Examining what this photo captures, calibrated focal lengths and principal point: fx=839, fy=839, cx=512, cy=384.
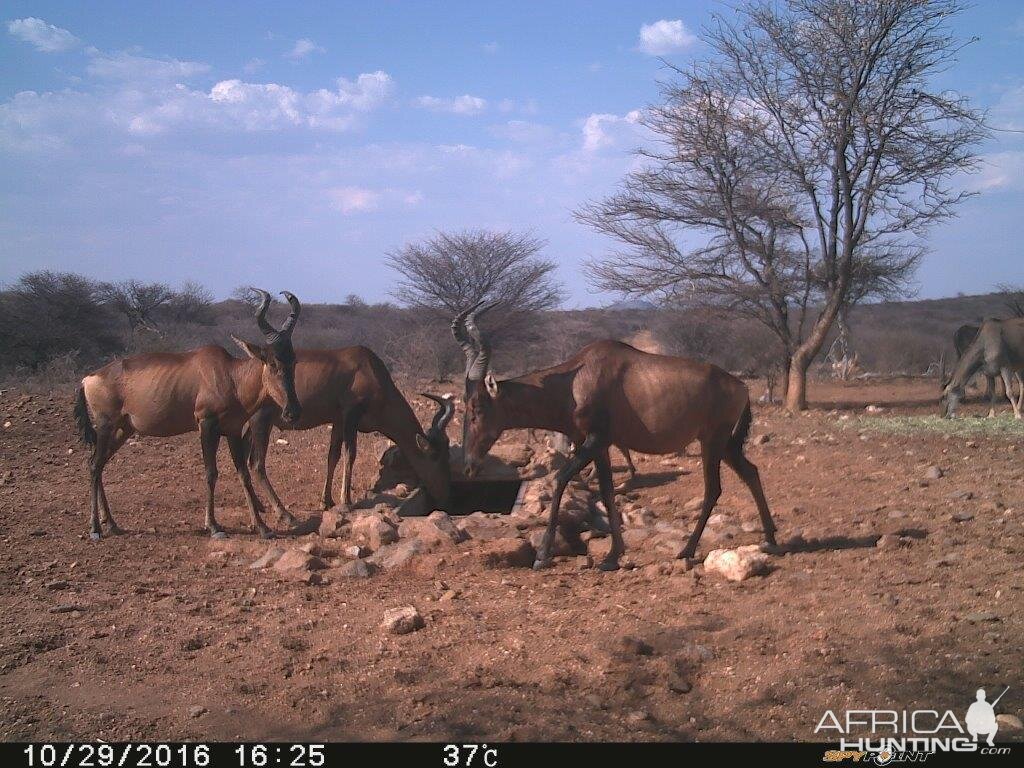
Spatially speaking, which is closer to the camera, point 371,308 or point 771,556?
point 771,556

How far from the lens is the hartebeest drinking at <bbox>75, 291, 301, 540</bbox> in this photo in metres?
9.47

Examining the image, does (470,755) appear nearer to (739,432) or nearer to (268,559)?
(268,559)

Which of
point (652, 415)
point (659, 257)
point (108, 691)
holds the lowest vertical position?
point (108, 691)

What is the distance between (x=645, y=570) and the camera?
7062mm

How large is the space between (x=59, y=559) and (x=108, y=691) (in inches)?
138

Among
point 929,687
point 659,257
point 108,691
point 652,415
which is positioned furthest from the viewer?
point 659,257

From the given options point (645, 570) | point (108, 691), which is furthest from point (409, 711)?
point (645, 570)

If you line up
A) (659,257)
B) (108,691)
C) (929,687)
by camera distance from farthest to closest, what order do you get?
(659,257)
(108,691)
(929,687)

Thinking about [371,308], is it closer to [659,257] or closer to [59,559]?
[659,257]

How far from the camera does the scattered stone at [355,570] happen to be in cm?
716

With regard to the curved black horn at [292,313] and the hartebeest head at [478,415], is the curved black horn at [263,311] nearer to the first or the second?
the curved black horn at [292,313]

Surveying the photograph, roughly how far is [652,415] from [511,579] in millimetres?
1919

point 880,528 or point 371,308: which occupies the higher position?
point 371,308

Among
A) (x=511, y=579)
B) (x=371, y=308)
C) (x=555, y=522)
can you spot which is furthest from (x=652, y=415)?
(x=371, y=308)
